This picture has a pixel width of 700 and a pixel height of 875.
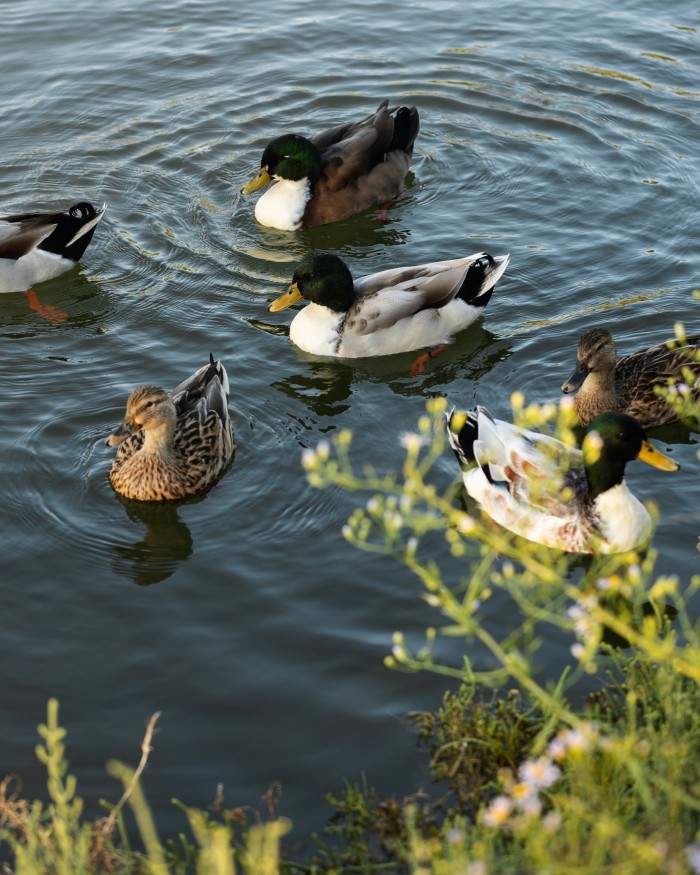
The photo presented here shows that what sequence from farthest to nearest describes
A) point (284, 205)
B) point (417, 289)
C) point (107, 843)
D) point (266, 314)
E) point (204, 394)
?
point (284, 205) → point (266, 314) → point (417, 289) → point (204, 394) → point (107, 843)

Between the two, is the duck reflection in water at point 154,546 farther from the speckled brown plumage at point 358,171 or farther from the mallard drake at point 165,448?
Result: the speckled brown plumage at point 358,171

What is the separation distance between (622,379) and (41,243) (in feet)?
16.4

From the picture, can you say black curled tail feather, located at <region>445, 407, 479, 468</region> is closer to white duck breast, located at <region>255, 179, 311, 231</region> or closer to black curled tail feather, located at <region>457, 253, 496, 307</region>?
black curled tail feather, located at <region>457, 253, 496, 307</region>

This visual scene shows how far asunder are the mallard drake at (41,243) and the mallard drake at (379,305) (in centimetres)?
211

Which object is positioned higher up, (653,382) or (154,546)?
(653,382)

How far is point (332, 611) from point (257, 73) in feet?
29.6

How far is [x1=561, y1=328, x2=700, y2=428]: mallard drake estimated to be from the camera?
8375 mm

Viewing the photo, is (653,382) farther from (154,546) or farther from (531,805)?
(531,805)

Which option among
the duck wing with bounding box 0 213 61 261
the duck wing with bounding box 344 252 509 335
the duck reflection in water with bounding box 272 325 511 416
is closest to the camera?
the duck reflection in water with bounding box 272 325 511 416

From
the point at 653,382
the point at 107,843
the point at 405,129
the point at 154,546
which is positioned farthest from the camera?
the point at 405,129

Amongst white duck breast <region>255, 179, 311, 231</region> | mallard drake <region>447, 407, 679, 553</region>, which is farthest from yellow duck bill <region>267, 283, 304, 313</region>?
mallard drake <region>447, 407, 679, 553</region>

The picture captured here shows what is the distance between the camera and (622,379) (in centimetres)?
856

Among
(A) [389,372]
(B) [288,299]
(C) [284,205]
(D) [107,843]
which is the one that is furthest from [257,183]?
(D) [107,843]

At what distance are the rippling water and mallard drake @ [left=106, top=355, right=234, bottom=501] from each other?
0.15 metres
